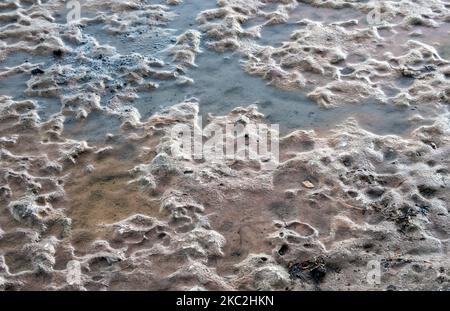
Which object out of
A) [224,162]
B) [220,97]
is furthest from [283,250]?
[220,97]

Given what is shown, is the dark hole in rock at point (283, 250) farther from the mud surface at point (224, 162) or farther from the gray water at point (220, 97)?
the gray water at point (220, 97)

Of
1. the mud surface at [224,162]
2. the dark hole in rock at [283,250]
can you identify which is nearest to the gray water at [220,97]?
the mud surface at [224,162]

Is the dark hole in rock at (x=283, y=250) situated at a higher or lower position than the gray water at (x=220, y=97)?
lower

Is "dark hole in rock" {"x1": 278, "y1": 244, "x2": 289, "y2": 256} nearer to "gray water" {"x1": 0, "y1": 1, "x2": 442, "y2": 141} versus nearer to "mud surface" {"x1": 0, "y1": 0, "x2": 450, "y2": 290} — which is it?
"mud surface" {"x1": 0, "y1": 0, "x2": 450, "y2": 290}

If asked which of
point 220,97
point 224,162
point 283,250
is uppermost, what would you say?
point 220,97

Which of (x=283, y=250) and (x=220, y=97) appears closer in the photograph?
(x=283, y=250)

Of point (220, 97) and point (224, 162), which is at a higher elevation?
point (220, 97)

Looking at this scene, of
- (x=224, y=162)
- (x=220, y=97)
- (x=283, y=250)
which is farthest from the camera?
(x=220, y=97)

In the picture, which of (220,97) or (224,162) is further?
(220,97)

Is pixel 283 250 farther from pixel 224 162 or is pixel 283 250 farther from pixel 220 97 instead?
pixel 220 97

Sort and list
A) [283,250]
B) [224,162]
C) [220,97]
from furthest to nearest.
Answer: [220,97]
[224,162]
[283,250]
